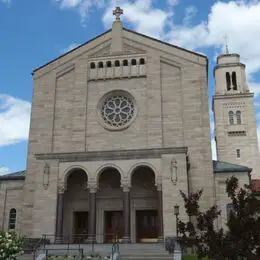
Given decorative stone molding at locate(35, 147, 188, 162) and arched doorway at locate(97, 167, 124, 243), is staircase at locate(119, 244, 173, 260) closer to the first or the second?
arched doorway at locate(97, 167, 124, 243)

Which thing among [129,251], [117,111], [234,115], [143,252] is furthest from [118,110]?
[234,115]

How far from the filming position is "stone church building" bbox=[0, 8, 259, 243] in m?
26.8

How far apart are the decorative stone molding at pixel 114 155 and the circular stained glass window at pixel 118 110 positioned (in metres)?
4.22

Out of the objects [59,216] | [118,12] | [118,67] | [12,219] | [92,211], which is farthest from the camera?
[118,12]

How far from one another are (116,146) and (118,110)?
311 cm

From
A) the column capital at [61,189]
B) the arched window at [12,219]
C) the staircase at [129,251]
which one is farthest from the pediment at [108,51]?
the staircase at [129,251]

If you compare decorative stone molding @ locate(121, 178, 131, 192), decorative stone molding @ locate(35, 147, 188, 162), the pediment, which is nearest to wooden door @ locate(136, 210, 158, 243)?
decorative stone molding @ locate(121, 178, 131, 192)

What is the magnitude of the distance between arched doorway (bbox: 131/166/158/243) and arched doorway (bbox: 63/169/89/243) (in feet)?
11.3

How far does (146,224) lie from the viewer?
2947cm

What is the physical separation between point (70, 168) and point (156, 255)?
9.19 m

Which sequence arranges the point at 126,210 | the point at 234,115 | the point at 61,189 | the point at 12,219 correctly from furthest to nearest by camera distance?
1. the point at 234,115
2. the point at 12,219
3. the point at 61,189
4. the point at 126,210

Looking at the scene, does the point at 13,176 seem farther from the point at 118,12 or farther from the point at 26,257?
the point at 118,12

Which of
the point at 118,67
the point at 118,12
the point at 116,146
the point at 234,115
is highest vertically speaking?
the point at 118,12

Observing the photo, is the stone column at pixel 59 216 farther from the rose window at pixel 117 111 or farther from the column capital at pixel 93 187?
the rose window at pixel 117 111
